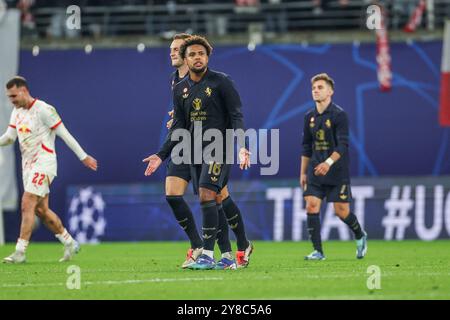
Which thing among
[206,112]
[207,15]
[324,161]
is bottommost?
[324,161]

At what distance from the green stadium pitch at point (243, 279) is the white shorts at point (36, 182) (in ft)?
2.93

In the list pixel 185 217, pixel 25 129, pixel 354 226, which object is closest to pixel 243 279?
pixel 185 217

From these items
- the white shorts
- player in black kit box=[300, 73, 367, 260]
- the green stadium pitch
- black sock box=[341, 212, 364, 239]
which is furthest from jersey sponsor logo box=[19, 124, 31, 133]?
black sock box=[341, 212, 364, 239]

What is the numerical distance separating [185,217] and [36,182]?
2.83m

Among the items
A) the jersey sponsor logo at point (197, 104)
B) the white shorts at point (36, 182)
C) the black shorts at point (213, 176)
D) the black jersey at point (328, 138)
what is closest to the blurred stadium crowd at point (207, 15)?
the black jersey at point (328, 138)

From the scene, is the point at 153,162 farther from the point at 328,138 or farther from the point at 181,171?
the point at 328,138

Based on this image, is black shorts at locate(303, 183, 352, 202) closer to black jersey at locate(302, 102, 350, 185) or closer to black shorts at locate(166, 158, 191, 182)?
black jersey at locate(302, 102, 350, 185)

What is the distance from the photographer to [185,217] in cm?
1205

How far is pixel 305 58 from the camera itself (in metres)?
24.0

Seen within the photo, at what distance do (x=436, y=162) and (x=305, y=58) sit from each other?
352 centimetres

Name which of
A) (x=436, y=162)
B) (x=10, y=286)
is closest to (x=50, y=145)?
(x=10, y=286)

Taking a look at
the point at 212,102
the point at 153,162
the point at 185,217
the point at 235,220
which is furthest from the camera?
the point at 185,217

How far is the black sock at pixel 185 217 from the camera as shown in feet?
39.2

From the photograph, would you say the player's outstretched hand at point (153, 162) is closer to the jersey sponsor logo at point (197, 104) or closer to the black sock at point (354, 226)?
the jersey sponsor logo at point (197, 104)
